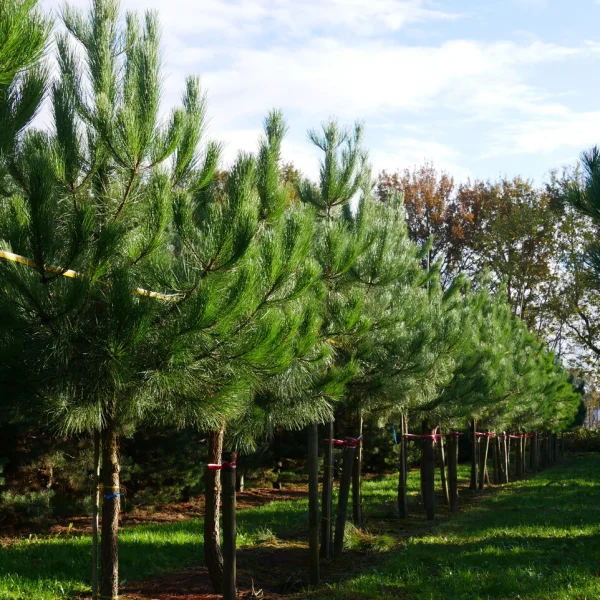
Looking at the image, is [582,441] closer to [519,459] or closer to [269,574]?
[519,459]

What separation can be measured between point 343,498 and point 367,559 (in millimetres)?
861

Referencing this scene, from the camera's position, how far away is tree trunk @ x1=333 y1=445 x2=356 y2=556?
8.28m

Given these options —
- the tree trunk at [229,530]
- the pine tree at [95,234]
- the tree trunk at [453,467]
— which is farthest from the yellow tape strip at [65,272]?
the tree trunk at [453,467]

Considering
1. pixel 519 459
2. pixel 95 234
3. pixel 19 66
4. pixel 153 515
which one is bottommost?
pixel 519 459

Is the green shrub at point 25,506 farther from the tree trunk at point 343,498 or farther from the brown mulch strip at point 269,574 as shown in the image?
the tree trunk at point 343,498

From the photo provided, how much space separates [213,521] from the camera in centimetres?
668

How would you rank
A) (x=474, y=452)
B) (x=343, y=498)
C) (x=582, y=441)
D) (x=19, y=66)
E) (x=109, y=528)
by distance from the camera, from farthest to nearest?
(x=582, y=441) < (x=474, y=452) < (x=343, y=498) < (x=109, y=528) < (x=19, y=66)

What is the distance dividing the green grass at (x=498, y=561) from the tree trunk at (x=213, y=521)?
0.94m

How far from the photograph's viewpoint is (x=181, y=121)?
4.61 m

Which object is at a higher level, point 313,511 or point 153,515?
point 313,511

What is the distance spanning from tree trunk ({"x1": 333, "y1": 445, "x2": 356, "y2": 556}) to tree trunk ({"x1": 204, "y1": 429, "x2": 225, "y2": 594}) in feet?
6.52

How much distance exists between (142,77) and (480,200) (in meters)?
29.7

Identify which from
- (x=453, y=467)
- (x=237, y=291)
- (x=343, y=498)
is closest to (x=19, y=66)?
(x=237, y=291)

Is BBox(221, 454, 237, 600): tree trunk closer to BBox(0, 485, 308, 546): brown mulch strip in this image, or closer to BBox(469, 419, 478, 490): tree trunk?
BBox(0, 485, 308, 546): brown mulch strip
